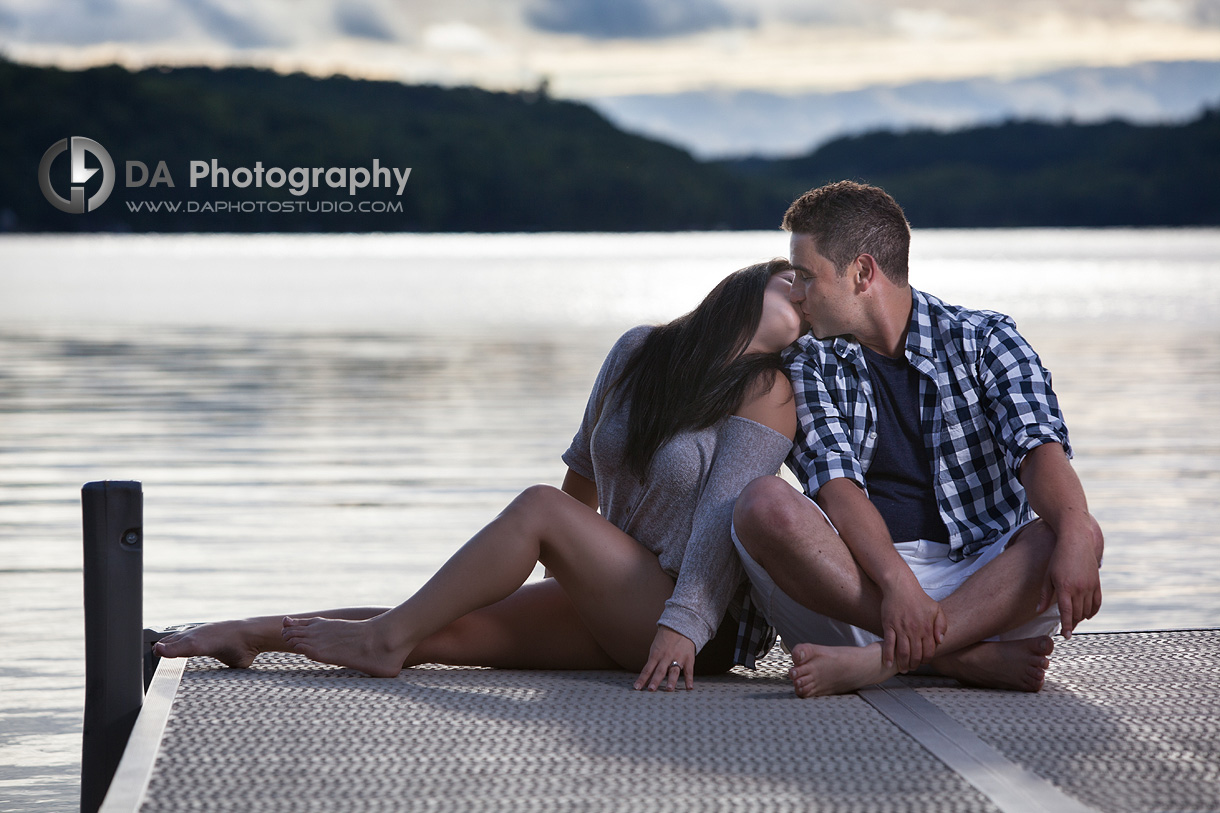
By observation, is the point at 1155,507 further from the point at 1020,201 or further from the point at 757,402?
the point at 1020,201

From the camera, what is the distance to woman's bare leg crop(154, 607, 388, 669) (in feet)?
11.5

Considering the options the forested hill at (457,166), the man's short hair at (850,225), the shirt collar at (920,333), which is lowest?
the shirt collar at (920,333)

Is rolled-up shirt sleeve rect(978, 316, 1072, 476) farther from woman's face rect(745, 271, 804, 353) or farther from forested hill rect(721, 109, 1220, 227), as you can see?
forested hill rect(721, 109, 1220, 227)

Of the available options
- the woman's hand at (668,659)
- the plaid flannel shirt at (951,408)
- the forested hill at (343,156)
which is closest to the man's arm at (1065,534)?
the plaid flannel shirt at (951,408)

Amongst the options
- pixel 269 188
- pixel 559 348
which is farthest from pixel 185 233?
pixel 559 348

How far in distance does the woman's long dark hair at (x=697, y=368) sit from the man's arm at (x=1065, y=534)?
0.65 metres

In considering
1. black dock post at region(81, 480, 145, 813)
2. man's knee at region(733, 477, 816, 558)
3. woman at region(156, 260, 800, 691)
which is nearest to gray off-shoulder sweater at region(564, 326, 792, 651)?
A: woman at region(156, 260, 800, 691)

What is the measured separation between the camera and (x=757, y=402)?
11.1 feet

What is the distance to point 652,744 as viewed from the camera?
289 centimetres

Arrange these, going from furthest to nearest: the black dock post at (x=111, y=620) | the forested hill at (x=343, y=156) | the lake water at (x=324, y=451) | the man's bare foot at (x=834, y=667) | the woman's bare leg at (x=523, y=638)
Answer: the forested hill at (x=343, y=156)
the lake water at (x=324, y=451)
the woman's bare leg at (x=523, y=638)
the black dock post at (x=111, y=620)
the man's bare foot at (x=834, y=667)

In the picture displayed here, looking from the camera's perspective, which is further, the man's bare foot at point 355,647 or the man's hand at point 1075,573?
the man's bare foot at point 355,647

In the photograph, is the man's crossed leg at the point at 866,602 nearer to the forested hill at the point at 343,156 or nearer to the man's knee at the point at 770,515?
the man's knee at the point at 770,515

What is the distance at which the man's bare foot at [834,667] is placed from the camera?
10.5 feet

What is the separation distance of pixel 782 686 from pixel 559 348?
16756mm
